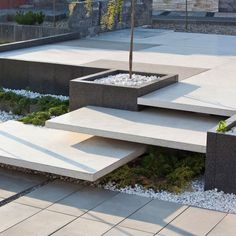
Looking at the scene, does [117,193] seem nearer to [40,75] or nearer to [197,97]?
[197,97]

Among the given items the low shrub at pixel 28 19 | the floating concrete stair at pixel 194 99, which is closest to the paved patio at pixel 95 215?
the floating concrete stair at pixel 194 99

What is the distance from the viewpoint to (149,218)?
20.9ft

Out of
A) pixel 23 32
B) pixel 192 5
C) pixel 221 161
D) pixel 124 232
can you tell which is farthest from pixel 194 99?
pixel 192 5

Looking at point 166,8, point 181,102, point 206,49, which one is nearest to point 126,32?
point 206,49

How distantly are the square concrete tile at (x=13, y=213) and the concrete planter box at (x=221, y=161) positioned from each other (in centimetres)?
186

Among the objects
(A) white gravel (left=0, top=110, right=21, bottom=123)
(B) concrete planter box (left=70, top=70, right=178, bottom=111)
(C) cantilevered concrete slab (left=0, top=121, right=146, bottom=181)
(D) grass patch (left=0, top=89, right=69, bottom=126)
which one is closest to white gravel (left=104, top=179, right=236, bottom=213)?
Answer: (C) cantilevered concrete slab (left=0, top=121, right=146, bottom=181)

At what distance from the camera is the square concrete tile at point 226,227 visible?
6.03 m

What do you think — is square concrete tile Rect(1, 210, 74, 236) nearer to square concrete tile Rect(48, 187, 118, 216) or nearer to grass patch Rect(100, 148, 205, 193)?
square concrete tile Rect(48, 187, 118, 216)

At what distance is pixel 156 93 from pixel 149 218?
2.87 meters

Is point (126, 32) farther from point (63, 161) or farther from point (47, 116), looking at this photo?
point (63, 161)

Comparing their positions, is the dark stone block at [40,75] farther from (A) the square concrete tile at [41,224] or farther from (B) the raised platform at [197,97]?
(A) the square concrete tile at [41,224]

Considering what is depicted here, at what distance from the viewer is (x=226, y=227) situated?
20.2 ft

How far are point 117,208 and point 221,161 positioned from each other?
3.94ft

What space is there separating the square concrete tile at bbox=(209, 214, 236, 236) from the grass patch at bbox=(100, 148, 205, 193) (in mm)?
788
